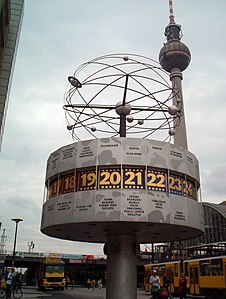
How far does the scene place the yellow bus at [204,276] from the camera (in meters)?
28.2

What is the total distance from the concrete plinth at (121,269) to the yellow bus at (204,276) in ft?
32.3

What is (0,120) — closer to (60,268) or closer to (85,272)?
(60,268)

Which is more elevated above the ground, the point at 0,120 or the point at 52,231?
the point at 0,120

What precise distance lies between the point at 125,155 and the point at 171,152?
3132 mm

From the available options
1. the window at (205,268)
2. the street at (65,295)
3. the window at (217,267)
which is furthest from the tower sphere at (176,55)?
the window at (217,267)

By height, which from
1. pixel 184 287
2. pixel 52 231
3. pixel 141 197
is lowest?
pixel 184 287

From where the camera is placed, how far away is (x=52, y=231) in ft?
78.3

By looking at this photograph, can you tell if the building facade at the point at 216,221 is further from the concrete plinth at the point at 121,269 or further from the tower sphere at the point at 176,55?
the tower sphere at the point at 176,55

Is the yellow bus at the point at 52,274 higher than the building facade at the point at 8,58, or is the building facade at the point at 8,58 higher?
the building facade at the point at 8,58

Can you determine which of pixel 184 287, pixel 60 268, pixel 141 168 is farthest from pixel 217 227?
pixel 141 168

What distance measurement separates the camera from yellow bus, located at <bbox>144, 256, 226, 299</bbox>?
2825 centimetres

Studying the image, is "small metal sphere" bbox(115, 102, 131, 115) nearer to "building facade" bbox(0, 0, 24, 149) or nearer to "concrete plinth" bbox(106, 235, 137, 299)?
"building facade" bbox(0, 0, 24, 149)

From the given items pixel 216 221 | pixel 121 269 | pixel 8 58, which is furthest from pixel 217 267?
pixel 216 221

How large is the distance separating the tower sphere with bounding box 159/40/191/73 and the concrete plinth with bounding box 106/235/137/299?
122 meters
